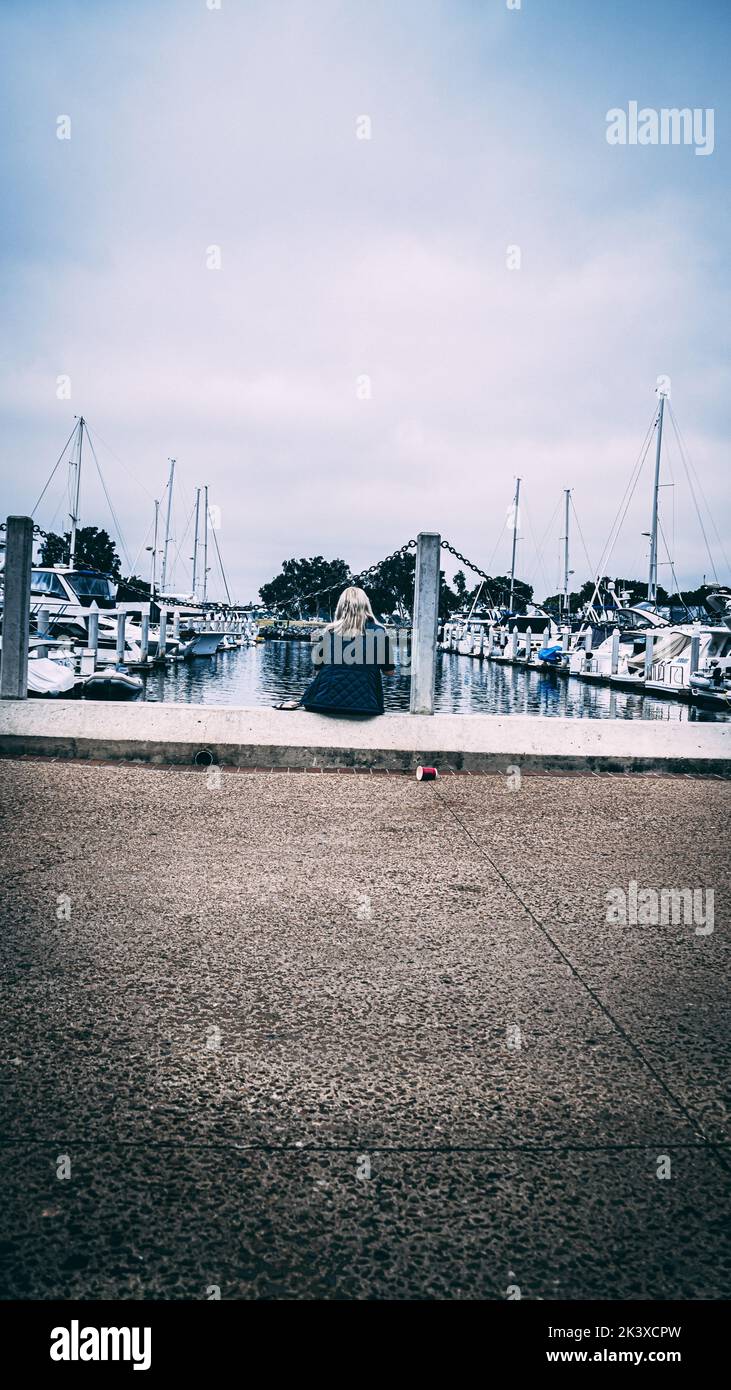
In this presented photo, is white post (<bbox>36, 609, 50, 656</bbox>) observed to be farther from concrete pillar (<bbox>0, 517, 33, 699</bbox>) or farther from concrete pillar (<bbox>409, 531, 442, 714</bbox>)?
concrete pillar (<bbox>409, 531, 442, 714</bbox>)

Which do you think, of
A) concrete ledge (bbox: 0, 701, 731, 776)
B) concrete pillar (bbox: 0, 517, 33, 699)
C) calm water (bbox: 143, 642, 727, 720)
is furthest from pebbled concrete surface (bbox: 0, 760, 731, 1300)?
calm water (bbox: 143, 642, 727, 720)

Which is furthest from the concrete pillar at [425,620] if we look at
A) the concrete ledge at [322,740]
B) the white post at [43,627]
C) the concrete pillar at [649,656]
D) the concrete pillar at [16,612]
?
the concrete pillar at [649,656]

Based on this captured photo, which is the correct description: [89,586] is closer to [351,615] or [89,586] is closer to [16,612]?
[16,612]

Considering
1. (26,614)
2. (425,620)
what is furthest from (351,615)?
(26,614)

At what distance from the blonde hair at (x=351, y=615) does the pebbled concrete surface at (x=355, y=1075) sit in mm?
3550

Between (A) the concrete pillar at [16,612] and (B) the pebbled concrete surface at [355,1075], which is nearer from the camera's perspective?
(B) the pebbled concrete surface at [355,1075]

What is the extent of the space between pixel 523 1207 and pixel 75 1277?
1018 millimetres

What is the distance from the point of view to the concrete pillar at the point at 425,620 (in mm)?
8148

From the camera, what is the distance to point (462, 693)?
3056 cm

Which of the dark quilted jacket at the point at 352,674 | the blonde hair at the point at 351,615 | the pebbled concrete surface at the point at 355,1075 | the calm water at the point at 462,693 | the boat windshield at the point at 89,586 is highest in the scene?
the boat windshield at the point at 89,586

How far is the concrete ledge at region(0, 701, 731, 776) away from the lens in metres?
8.02

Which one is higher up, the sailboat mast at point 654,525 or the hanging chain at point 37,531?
the sailboat mast at point 654,525

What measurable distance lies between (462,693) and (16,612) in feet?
76.8

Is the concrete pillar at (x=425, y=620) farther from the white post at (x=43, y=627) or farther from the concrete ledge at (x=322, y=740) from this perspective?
the white post at (x=43, y=627)
